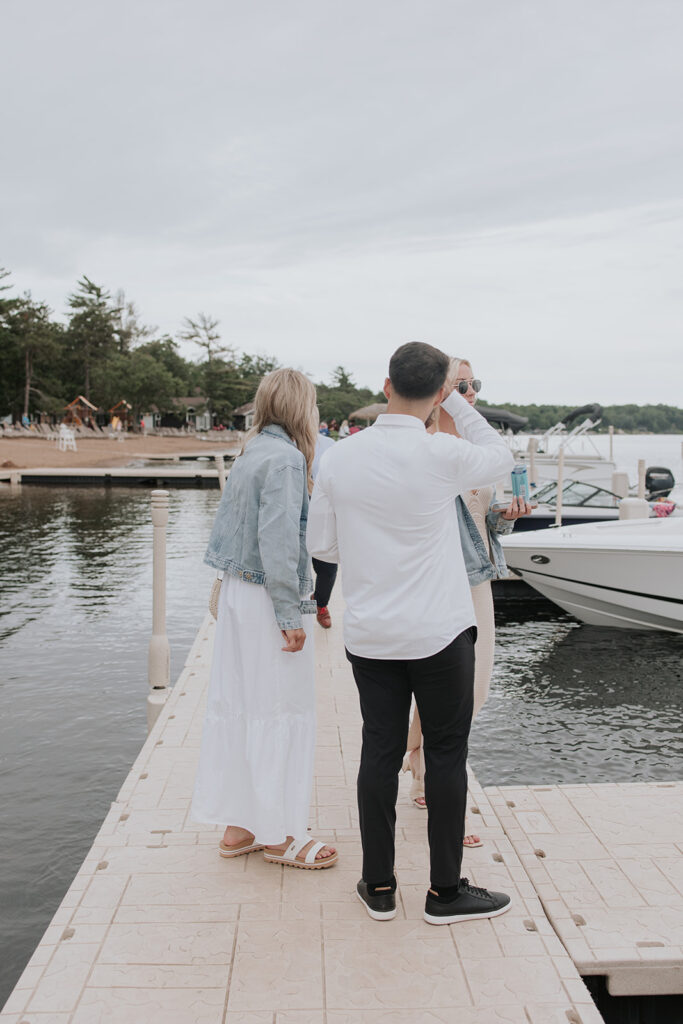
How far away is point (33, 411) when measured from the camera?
7294cm

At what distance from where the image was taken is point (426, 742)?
9.05 feet

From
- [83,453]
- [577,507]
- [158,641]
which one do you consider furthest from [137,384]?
[158,641]

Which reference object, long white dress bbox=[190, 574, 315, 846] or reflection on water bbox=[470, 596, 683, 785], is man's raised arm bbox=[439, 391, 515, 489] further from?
reflection on water bbox=[470, 596, 683, 785]

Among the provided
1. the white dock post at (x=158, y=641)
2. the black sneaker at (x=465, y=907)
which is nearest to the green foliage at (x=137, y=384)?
the white dock post at (x=158, y=641)

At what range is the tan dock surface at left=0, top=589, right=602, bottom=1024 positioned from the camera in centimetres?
239

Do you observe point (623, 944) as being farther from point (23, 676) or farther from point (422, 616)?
point (23, 676)

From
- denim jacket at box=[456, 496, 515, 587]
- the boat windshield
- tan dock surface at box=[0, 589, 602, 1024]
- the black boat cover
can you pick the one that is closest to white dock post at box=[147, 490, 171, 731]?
tan dock surface at box=[0, 589, 602, 1024]

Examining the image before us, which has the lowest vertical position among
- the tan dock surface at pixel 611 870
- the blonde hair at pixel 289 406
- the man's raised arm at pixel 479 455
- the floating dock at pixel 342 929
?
the tan dock surface at pixel 611 870

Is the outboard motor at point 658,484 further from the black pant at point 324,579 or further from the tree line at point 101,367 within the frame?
the tree line at point 101,367

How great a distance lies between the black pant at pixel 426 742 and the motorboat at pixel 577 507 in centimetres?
961

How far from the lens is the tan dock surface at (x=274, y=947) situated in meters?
2.39

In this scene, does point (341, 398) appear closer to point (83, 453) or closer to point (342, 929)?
point (83, 453)

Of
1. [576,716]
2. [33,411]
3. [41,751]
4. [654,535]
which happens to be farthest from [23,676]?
[33,411]

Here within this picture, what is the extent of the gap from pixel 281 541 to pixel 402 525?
60 cm
